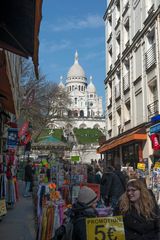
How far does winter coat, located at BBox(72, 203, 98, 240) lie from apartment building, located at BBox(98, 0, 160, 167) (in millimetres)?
15967

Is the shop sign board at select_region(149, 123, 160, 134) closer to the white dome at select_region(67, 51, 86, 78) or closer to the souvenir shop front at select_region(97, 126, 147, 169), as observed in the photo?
the souvenir shop front at select_region(97, 126, 147, 169)

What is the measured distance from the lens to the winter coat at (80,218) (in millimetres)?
3691

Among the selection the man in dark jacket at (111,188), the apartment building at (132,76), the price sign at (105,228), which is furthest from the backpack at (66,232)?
the apartment building at (132,76)

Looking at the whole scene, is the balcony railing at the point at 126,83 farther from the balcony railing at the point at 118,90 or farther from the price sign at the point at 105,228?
the price sign at the point at 105,228

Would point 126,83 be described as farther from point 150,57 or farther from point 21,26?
point 21,26

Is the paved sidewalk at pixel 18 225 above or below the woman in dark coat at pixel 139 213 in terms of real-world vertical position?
below

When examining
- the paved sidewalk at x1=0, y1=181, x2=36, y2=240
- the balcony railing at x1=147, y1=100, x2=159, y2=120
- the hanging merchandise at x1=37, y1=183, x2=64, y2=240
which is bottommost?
the paved sidewalk at x1=0, y1=181, x2=36, y2=240

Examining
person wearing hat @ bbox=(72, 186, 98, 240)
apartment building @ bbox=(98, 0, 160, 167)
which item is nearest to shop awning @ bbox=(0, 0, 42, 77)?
person wearing hat @ bbox=(72, 186, 98, 240)

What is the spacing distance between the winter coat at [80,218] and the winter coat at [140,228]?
0.52 metres

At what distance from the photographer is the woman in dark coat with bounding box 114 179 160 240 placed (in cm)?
419

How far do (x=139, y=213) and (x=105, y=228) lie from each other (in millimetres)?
598

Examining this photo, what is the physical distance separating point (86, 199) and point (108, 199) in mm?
6939

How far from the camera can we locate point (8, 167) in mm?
13031

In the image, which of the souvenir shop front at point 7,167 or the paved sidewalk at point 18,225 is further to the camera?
the souvenir shop front at point 7,167
